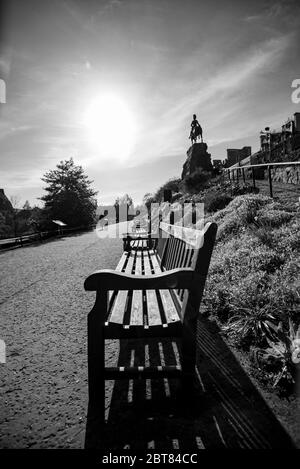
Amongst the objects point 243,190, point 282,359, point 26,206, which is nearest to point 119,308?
point 282,359

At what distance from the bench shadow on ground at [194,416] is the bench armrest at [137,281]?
2.69 feet

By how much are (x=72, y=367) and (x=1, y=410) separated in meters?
0.59

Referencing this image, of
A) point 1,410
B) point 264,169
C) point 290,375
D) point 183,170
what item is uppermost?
point 183,170

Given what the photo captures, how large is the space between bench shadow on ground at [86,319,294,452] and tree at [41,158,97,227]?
27.7 metres

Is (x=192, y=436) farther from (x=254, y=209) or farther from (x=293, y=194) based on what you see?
(x=293, y=194)

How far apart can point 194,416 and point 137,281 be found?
965 millimetres

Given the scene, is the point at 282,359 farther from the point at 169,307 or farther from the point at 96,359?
the point at 96,359

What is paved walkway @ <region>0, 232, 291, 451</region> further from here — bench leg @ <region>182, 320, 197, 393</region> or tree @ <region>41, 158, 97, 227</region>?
tree @ <region>41, 158, 97, 227</region>

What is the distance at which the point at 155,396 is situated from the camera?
1865 mm

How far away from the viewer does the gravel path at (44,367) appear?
5.22 ft

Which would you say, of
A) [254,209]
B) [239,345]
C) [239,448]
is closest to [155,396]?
[239,448]

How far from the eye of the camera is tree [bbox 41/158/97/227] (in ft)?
92.7

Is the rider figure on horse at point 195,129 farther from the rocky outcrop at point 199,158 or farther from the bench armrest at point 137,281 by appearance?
the bench armrest at point 137,281

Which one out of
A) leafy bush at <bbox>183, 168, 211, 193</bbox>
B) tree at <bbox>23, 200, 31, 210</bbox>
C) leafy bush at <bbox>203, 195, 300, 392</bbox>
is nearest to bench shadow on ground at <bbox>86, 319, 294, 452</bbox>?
leafy bush at <bbox>203, 195, 300, 392</bbox>
